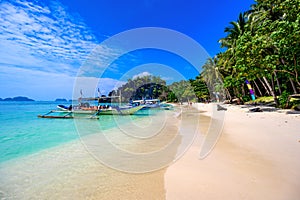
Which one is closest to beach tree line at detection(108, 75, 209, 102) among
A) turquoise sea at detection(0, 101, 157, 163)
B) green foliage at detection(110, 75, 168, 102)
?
green foliage at detection(110, 75, 168, 102)

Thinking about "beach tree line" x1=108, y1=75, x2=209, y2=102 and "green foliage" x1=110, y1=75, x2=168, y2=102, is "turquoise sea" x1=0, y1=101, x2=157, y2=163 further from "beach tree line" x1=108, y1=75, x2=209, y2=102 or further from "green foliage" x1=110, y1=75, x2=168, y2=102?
"green foliage" x1=110, y1=75, x2=168, y2=102

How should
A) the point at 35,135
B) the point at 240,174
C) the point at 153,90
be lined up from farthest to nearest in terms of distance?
the point at 153,90, the point at 35,135, the point at 240,174

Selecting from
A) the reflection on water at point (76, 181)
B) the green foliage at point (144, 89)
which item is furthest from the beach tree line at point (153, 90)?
the reflection on water at point (76, 181)

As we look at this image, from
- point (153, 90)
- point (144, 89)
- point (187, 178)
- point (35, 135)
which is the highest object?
point (144, 89)

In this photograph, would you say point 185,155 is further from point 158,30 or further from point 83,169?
point 158,30

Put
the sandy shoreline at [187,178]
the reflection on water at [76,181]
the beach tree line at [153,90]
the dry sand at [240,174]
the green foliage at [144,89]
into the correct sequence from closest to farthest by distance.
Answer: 1. the dry sand at [240,174]
2. the sandy shoreline at [187,178]
3. the reflection on water at [76,181]
4. the beach tree line at [153,90]
5. the green foliage at [144,89]

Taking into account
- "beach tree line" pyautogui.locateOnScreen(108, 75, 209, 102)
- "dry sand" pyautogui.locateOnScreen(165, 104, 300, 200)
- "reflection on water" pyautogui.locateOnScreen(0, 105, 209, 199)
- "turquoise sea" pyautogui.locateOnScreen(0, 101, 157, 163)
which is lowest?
"turquoise sea" pyautogui.locateOnScreen(0, 101, 157, 163)

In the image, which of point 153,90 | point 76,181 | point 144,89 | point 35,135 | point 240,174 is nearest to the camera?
point 240,174

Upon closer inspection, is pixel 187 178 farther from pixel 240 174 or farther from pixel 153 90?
pixel 153 90

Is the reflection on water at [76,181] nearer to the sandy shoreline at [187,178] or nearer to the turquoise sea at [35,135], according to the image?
the sandy shoreline at [187,178]

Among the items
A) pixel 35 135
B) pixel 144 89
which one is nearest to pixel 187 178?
pixel 35 135

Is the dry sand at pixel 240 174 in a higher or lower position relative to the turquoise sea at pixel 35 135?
higher

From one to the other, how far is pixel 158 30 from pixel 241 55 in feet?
24.4

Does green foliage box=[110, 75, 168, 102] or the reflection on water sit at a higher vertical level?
green foliage box=[110, 75, 168, 102]
